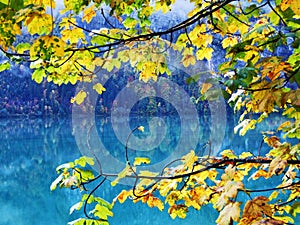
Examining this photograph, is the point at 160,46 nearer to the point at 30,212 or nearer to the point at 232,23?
the point at 232,23

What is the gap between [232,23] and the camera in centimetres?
A: 148

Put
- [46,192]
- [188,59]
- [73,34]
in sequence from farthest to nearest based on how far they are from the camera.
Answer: [46,192]
[188,59]
[73,34]

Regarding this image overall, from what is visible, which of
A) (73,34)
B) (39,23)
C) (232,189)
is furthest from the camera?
(73,34)

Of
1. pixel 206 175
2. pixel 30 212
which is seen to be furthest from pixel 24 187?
pixel 206 175

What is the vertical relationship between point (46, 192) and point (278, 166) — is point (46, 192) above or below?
below

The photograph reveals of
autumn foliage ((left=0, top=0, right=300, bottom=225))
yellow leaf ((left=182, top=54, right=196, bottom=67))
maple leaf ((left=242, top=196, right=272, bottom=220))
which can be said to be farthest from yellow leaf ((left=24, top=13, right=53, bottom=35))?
yellow leaf ((left=182, top=54, right=196, bottom=67))

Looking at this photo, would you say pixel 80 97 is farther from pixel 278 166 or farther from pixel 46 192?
pixel 46 192

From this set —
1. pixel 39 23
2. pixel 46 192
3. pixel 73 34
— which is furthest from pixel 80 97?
pixel 46 192

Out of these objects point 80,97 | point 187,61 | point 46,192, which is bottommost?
point 46,192

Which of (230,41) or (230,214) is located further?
(230,41)

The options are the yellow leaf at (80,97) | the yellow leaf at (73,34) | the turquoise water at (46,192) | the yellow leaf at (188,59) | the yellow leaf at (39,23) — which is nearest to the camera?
the yellow leaf at (39,23)

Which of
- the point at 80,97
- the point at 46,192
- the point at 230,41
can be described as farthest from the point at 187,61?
the point at 46,192

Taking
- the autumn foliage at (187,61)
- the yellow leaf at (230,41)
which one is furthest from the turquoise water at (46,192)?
the autumn foliage at (187,61)

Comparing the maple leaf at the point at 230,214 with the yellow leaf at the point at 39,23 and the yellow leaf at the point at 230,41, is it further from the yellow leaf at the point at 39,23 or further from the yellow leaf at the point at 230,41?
the yellow leaf at the point at 230,41
